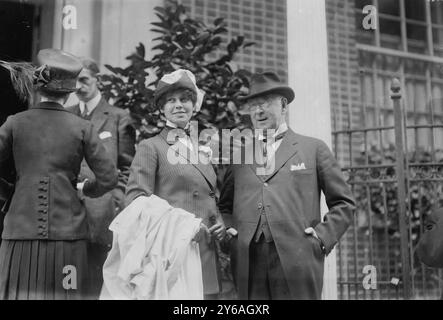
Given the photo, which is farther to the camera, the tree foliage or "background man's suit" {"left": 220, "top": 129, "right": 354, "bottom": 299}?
the tree foliage

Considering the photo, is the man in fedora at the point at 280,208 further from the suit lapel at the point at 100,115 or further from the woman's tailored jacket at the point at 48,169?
the suit lapel at the point at 100,115

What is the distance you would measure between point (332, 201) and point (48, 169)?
1696 mm

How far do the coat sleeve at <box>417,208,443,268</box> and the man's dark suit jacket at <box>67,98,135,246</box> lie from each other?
2.04 metres

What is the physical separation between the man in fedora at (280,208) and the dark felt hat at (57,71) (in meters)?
1.12

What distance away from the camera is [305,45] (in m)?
4.71

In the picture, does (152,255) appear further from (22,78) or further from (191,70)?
(191,70)

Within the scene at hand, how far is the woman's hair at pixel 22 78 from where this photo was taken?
12.2ft

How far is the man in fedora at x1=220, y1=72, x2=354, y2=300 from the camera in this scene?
3.52m

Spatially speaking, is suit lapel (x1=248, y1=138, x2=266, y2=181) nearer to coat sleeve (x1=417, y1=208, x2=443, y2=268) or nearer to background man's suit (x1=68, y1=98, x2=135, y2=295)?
background man's suit (x1=68, y1=98, x2=135, y2=295)

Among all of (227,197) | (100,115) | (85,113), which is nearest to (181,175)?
(227,197)

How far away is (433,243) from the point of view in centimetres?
355

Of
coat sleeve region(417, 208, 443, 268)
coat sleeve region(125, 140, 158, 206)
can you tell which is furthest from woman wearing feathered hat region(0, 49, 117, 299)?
coat sleeve region(417, 208, 443, 268)

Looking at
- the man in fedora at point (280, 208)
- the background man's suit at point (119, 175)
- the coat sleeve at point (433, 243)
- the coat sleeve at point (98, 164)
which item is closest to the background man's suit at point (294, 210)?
the man in fedora at point (280, 208)

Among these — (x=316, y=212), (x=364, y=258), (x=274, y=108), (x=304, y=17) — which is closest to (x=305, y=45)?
(x=304, y=17)
